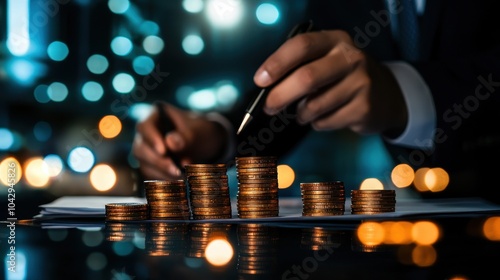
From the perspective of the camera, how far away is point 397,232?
1.63ft

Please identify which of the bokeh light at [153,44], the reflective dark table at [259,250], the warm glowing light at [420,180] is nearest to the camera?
the reflective dark table at [259,250]

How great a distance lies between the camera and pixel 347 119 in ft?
3.37

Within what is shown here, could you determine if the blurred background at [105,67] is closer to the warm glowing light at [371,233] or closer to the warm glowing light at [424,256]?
the warm glowing light at [371,233]

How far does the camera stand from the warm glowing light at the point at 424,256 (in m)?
0.32

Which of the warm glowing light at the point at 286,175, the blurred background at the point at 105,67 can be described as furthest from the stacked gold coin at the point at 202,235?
the warm glowing light at the point at 286,175

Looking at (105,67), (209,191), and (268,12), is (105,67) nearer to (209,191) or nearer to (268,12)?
(268,12)

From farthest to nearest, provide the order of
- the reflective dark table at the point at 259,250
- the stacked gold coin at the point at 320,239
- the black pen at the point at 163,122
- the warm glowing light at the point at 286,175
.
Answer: the warm glowing light at the point at 286,175, the black pen at the point at 163,122, the stacked gold coin at the point at 320,239, the reflective dark table at the point at 259,250

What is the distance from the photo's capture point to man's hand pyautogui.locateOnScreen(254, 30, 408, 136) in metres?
0.88

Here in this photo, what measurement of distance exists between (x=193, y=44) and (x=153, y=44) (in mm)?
285

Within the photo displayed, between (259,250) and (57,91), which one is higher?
(57,91)

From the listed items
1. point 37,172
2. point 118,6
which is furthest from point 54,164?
point 118,6

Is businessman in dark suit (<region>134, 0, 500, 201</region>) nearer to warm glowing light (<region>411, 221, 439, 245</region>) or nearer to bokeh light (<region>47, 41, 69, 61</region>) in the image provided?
warm glowing light (<region>411, 221, 439, 245</region>)

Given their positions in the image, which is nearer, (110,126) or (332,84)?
(332,84)

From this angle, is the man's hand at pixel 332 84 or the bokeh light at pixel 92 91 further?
the bokeh light at pixel 92 91
